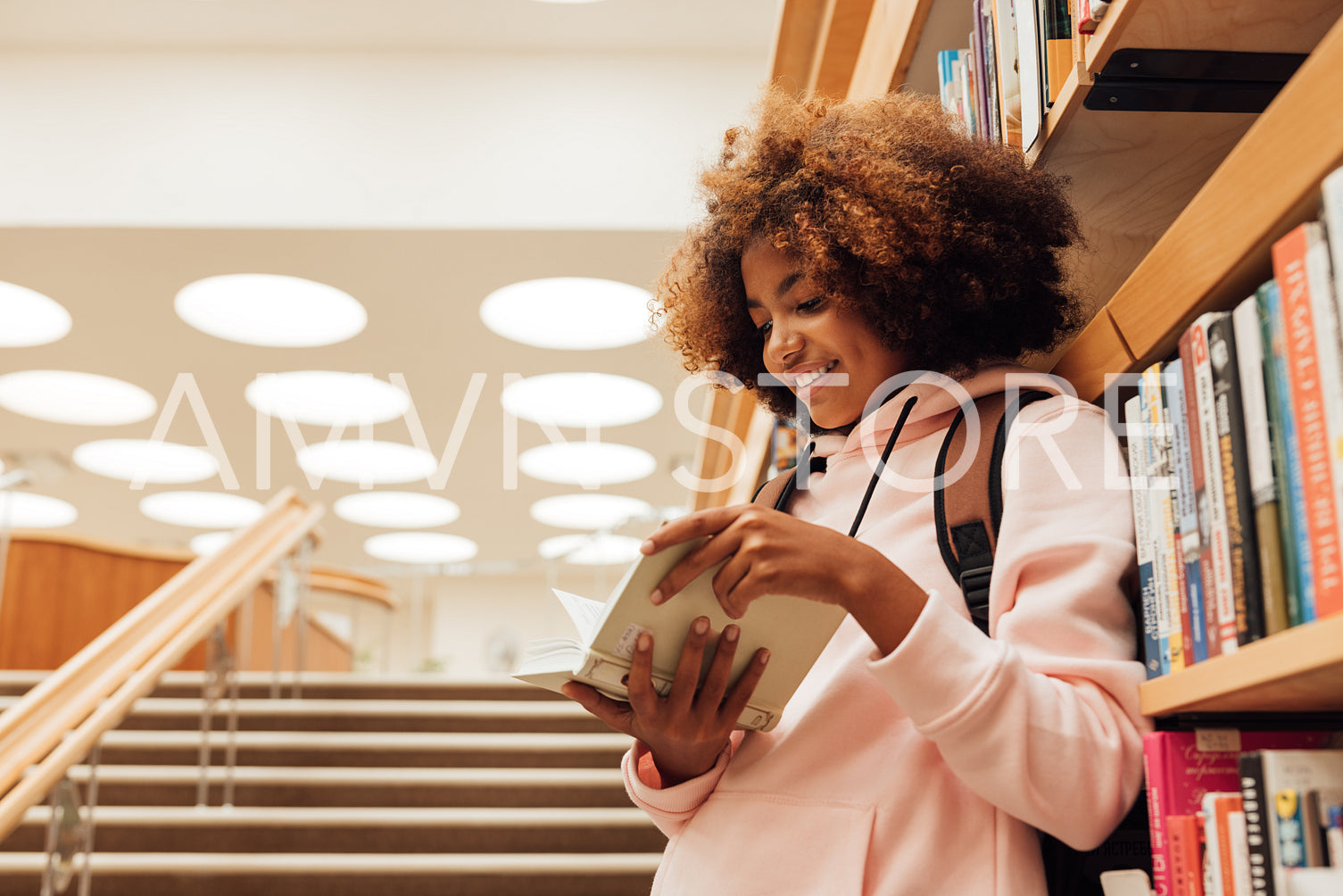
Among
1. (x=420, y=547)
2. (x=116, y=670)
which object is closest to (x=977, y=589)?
(x=116, y=670)

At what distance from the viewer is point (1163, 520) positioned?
0.93 metres

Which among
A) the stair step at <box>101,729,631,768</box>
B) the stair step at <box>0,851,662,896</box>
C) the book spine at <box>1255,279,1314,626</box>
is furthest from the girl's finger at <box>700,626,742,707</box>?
the stair step at <box>101,729,631,768</box>

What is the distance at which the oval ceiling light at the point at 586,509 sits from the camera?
41.7 feet

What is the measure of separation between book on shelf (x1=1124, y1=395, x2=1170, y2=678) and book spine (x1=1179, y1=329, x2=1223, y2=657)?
75 mm

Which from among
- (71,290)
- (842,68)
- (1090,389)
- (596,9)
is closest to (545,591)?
(71,290)

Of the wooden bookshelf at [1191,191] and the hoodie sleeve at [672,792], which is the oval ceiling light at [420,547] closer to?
the wooden bookshelf at [1191,191]

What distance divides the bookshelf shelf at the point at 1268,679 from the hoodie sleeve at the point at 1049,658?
2.4 inches

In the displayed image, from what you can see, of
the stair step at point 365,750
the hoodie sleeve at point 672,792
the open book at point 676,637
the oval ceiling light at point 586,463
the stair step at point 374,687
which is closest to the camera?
the open book at point 676,637

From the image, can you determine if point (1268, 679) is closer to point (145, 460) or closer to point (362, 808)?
point (362, 808)

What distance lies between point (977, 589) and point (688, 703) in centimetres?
30

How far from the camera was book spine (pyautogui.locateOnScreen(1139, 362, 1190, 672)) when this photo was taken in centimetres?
90

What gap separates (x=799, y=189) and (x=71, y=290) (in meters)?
7.04

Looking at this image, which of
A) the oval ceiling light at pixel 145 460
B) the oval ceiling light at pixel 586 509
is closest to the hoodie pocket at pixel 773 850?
the oval ceiling light at pixel 145 460

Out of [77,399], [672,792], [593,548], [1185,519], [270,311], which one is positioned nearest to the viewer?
[1185,519]
